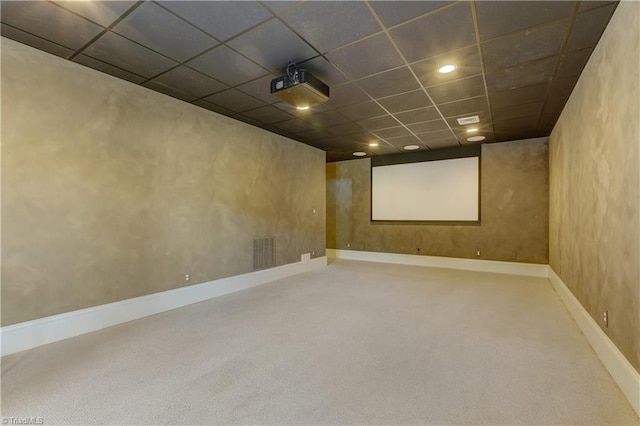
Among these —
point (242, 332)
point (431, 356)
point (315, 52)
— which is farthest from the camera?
point (242, 332)

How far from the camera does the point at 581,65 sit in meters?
2.97

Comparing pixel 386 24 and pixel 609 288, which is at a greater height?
pixel 386 24

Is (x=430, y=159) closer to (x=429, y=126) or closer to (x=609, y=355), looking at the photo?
(x=429, y=126)

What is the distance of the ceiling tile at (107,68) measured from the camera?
2.97m

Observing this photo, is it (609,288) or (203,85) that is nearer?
(609,288)

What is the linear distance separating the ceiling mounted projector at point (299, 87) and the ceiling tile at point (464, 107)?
197cm

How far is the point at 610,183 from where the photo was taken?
7.53ft

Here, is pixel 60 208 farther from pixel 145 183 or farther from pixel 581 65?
pixel 581 65

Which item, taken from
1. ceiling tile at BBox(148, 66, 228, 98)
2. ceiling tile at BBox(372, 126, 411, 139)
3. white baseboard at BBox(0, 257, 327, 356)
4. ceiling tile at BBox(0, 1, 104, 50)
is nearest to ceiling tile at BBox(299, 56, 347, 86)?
ceiling tile at BBox(148, 66, 228, 98)

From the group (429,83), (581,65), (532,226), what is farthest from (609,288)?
(532,226)

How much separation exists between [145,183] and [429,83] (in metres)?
3.75

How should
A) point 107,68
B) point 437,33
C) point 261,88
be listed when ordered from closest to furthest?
point 437,33 < point 107,68 < point 261,88

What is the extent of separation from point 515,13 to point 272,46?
2.04m

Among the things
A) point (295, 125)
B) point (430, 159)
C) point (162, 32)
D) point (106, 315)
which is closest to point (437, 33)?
point (162, 32)
